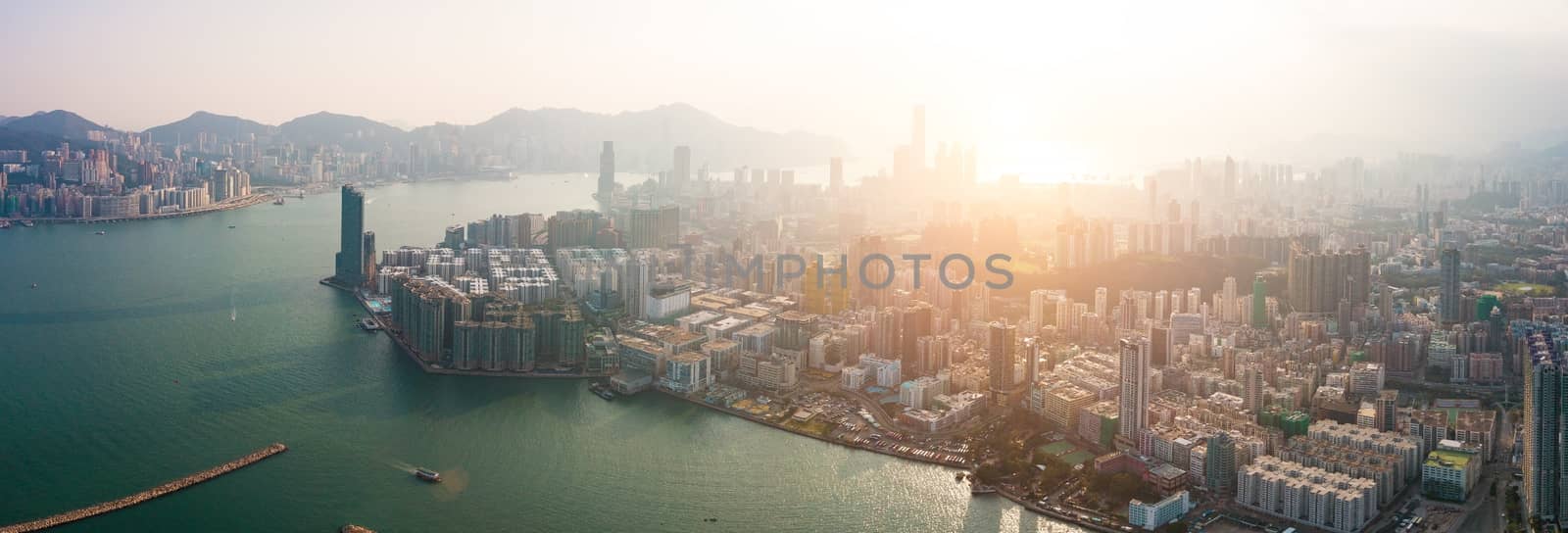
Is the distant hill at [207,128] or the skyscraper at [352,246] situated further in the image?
the distant hill at [207,128]

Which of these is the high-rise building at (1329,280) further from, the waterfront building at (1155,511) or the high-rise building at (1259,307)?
the waterfront building at (1155,511)

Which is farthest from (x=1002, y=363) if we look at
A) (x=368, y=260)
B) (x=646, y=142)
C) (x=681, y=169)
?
(x=646, y=142)

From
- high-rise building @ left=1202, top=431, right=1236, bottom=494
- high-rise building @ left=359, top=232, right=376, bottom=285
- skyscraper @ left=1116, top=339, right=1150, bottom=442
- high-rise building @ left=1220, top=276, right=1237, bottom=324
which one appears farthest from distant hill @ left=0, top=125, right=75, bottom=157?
high-rise building @ left=1202, top=431, right=1236, bottom=494

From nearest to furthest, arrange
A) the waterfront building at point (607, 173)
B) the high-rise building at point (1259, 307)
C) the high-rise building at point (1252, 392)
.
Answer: the high-rise building at point (1252, 392) → the high-rise building at point (1259, 307) → the waterfront building at point (607, 173)

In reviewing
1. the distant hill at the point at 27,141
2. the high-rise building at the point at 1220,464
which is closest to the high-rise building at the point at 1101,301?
the high-rise building at the point at 1220,464

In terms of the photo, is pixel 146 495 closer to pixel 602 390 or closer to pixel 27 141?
pixel 602 390

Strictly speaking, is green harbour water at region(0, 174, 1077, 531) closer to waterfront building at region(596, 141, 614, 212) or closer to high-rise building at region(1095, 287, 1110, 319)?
high-rise building at region(1095, 287, 1110, 319)

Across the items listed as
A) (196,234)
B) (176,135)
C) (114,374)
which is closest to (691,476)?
(114,374)
